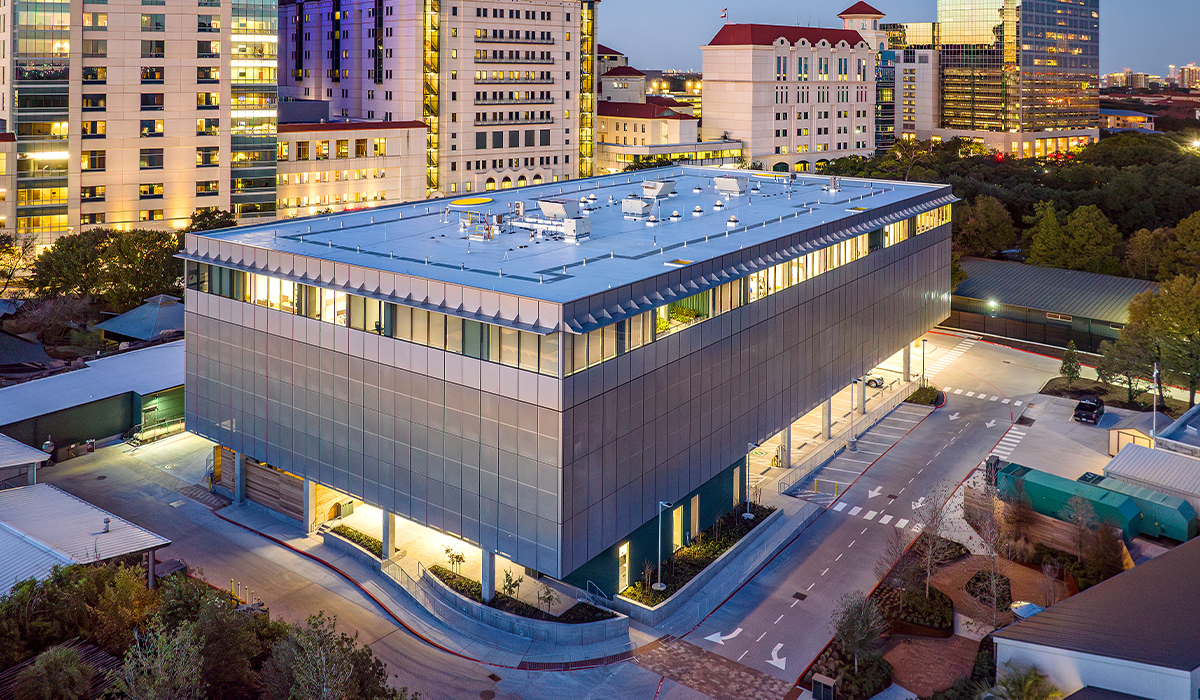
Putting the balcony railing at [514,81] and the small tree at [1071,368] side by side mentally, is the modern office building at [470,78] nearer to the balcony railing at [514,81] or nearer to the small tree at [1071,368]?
the balcony railing at [514,81]

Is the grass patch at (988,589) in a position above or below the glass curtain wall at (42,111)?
below

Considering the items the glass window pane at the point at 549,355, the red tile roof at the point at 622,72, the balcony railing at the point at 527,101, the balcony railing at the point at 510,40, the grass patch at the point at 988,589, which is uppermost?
the red tile roof at the point at 622,72

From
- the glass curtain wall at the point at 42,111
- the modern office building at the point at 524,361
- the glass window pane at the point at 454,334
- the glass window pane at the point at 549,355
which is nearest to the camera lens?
the glass window pane at the point at 549,355

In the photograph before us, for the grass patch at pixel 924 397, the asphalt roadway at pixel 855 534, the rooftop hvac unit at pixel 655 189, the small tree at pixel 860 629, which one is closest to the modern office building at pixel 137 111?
the rooftop hvac unit at pixel 655 189

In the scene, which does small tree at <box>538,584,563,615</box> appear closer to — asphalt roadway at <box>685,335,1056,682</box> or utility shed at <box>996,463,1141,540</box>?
A: asphalt roadway at <box>685,335,1056,682</box>

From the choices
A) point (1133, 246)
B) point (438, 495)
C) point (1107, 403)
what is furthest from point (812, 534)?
point (1133, 246)

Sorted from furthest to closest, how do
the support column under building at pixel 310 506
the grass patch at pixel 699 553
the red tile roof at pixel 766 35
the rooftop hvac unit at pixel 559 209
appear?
the red tile roof at pixel 766 35, the rooftop hvac unit at pixel 559 209, the support column under building at pixel 310 506, the grass patch at pixel 699 553

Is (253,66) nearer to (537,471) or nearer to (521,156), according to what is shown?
(521,156)
